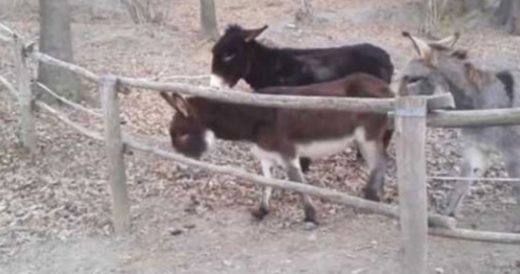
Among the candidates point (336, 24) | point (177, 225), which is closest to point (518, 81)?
point (177, 225)

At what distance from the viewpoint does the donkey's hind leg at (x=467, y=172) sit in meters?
5.58

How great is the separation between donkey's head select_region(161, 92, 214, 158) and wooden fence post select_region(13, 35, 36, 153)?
8.19 feet

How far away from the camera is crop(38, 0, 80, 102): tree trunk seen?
9.10 meters

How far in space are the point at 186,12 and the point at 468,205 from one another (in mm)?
12129

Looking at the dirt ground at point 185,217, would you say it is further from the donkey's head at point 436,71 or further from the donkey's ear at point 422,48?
the donkey's ear at point 422,48

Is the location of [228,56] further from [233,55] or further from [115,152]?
[115,152]

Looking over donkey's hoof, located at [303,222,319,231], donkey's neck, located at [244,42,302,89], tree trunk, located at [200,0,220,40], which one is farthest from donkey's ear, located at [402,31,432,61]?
tree trunk, located at [200,0,220,40]

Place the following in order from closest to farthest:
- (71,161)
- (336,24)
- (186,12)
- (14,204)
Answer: (14,204) → (71,161) → (336,24) → (186,12)

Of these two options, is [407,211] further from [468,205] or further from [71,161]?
[71,161]

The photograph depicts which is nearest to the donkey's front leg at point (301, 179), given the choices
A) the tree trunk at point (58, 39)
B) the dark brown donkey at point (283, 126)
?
the dark brown donkey at point (283, 126)

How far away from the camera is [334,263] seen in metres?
4.98

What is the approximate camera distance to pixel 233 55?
681 centimetres

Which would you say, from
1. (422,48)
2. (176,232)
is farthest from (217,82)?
(422,48)

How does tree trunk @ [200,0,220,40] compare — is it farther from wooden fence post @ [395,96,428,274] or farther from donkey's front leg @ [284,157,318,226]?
wooden fence post @ [395,96,428,274]
